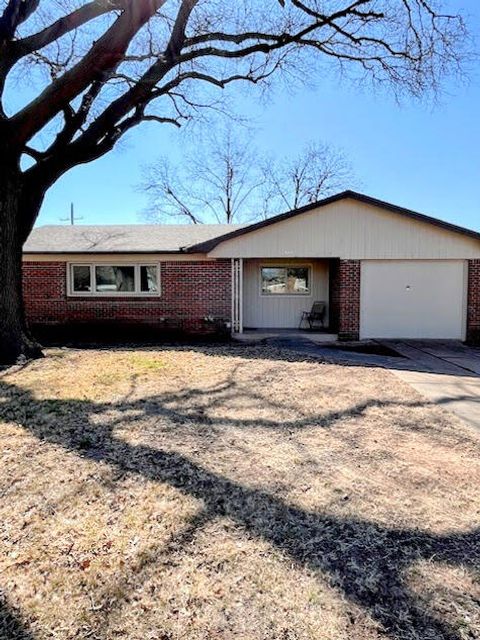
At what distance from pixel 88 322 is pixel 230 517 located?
36.7 ft

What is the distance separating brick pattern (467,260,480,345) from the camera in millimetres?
12125

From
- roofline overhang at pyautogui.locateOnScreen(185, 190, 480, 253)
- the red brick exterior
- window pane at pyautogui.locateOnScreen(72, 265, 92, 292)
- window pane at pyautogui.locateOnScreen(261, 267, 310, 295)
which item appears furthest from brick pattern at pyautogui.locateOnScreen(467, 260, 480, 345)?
window pane at pyautogui.locateOnScreen(72, 265, 92, 292)

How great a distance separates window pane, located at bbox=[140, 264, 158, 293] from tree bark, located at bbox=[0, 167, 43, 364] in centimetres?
447

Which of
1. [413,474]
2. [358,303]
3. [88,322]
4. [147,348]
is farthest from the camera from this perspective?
[88,322]

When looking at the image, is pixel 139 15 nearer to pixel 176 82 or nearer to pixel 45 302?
pixel 176 82

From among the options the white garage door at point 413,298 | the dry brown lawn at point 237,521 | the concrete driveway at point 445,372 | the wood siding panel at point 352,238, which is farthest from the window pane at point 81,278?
the concrete driveway at point 445,372

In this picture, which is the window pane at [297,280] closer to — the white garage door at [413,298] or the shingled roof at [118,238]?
the white garage door at [413,298]

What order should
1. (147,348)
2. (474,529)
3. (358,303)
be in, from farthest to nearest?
(358,303)
(147,348)
(474,529)

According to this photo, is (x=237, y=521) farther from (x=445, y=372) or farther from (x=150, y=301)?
(x=150, y=301)

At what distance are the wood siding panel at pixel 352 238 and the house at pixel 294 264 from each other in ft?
0.09

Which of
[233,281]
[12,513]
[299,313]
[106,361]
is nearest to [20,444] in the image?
[12,513]

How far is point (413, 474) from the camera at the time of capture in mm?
3598

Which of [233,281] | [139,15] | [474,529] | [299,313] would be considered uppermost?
[139,15]

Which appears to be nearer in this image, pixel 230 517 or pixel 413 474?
pixel 230 517
